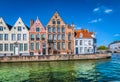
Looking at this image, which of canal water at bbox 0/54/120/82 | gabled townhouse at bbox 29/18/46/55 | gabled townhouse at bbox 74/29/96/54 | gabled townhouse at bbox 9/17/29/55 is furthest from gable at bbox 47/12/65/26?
canal water at bbox 0/54/120/82

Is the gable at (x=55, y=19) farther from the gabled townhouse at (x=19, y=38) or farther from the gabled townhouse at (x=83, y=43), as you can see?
the gabled townhouse at (x=19, y=38)

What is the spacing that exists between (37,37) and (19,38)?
5083mm

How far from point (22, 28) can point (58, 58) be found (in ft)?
51.3

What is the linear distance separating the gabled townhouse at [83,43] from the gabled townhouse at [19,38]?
565 inches

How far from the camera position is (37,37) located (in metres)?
57.0

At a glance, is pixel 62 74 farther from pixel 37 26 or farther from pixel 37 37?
pixel 37 26

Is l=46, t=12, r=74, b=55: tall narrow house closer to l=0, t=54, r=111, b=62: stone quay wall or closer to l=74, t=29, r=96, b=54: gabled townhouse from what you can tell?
l=74, t=29, r=96, b=54: gabled townhouse

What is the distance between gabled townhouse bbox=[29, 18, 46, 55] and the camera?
56.7 m

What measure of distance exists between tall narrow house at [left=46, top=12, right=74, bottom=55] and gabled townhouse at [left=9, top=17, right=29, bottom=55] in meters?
6.21

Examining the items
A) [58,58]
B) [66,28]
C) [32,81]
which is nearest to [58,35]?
[66,28]

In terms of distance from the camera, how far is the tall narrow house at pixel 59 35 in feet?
187

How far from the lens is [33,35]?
57.0m

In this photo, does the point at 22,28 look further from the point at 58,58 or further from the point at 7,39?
the point at 58,58

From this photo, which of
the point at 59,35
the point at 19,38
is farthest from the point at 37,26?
the point at 59,35
